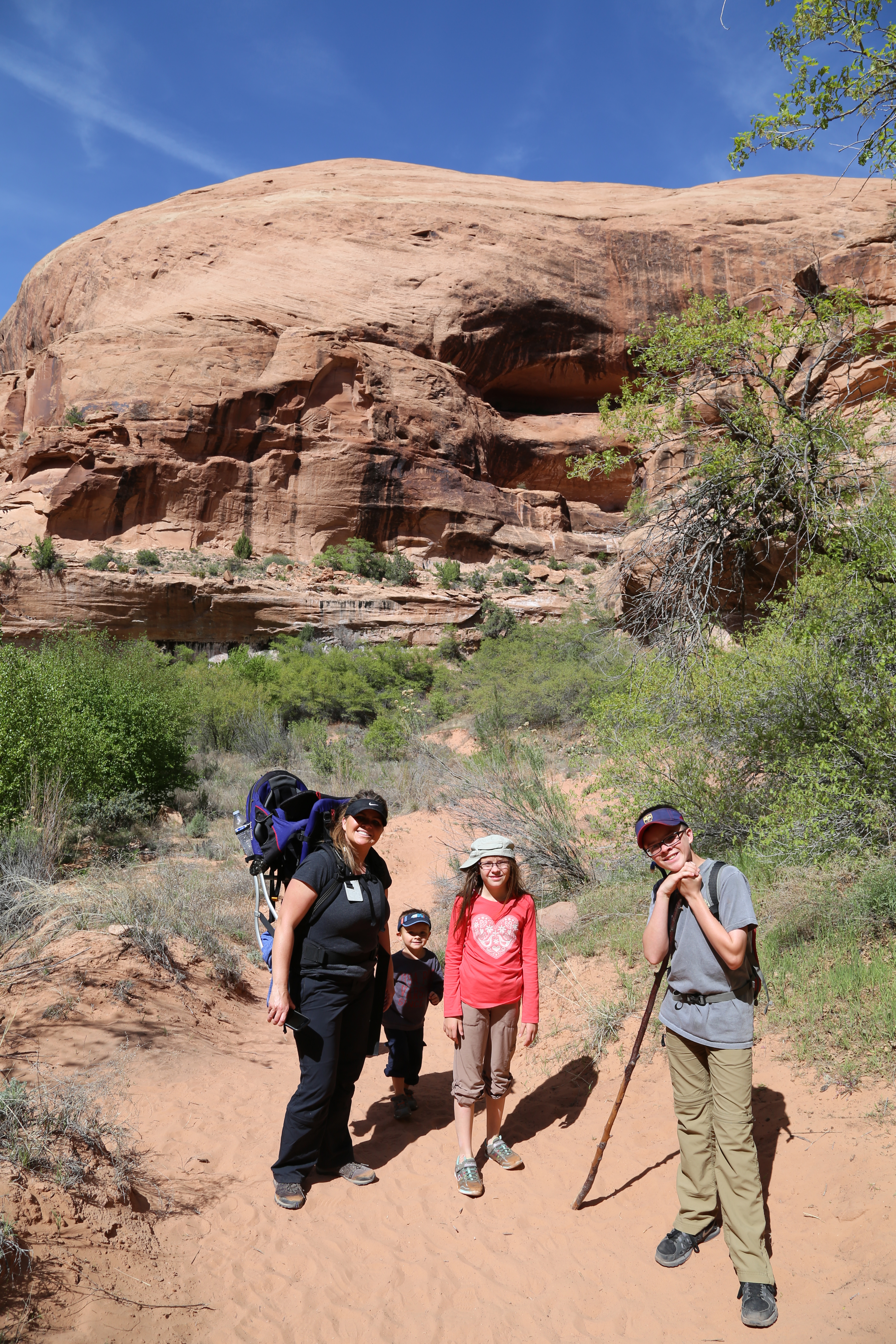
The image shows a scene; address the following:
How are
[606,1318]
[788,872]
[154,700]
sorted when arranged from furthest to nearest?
[154,700] → [788,872] → [606,1318]

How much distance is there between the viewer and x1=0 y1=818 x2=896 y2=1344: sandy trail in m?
2.73

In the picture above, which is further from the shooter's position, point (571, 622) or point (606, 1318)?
point (571, 622)

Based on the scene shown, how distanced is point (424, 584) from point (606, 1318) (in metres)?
28.4

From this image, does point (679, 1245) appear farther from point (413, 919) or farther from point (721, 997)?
point (413, 919)

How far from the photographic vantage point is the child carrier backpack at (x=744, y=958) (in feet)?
8.91

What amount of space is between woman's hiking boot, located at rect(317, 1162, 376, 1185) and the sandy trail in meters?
0.04

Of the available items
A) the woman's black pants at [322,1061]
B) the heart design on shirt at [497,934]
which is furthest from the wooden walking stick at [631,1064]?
the woman's black pants at [322,1061]

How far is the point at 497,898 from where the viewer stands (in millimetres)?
3645

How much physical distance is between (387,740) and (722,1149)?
1271 cm

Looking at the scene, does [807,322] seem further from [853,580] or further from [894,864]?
[894,864]

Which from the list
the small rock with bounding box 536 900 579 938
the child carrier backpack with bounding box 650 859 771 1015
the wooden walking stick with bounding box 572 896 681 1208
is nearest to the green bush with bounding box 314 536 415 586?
the small rock with bounding box 536 900 579 938

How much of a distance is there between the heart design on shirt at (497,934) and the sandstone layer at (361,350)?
2358 cm

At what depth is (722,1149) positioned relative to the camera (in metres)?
2.75

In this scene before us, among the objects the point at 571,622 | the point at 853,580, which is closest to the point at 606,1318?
the point at 853,580
